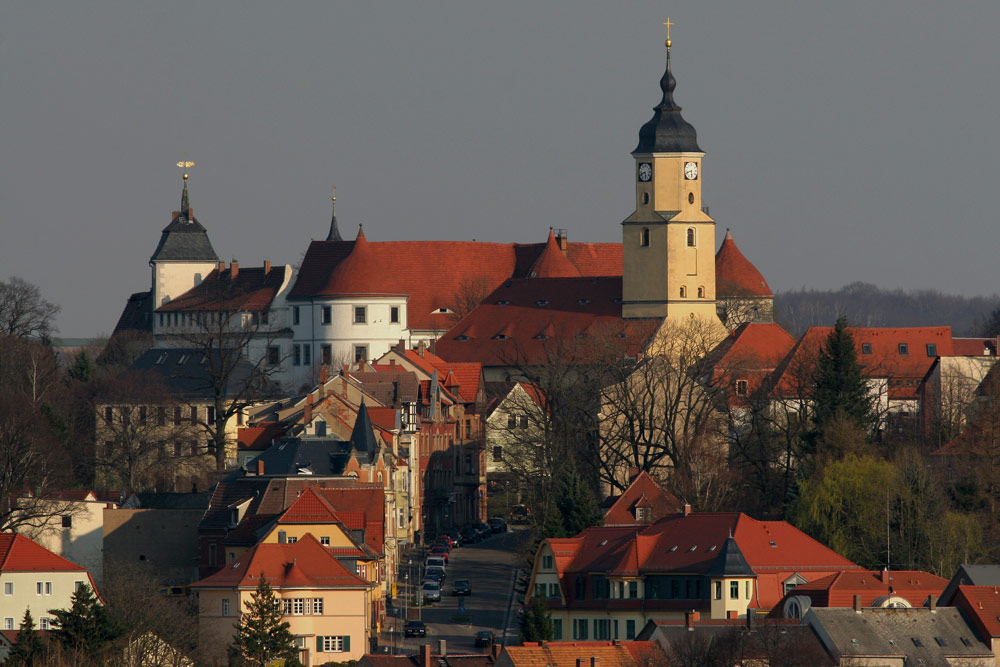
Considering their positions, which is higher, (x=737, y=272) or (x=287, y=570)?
(x=737, y=272)

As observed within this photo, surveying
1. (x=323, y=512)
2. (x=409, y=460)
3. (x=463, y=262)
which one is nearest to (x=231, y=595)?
(x=323, y=512)

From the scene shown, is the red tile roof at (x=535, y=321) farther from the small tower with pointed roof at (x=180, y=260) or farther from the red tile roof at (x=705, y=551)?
the red tile roof at (x=705, y=551)

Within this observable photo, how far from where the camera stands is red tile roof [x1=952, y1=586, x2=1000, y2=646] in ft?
215

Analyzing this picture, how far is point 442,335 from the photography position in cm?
12569

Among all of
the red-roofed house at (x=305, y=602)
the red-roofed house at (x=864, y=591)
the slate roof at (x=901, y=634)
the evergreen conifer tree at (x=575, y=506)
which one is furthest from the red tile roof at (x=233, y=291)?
the slate roof at (x=901, y=634)

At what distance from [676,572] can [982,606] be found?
9.87 metres

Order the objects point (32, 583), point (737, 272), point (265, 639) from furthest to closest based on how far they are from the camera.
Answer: point (737, 272)
point (32, 583)
point (265, 639)

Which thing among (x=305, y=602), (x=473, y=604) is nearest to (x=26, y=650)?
(x=305, y=602)

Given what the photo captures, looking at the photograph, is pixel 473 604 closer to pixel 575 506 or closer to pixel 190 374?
pixel 575 506

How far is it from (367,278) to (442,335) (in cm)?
558

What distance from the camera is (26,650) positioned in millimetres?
60125

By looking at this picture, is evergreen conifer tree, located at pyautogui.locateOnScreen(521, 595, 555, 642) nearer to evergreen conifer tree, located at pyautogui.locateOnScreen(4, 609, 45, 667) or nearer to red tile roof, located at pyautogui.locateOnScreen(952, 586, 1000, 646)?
red tile roof, located at pyautogui.locateOnScreen(952, 586, 1000, 646)

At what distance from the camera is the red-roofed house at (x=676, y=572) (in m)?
71.4

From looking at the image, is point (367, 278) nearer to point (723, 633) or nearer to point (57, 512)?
point (57, 512)
